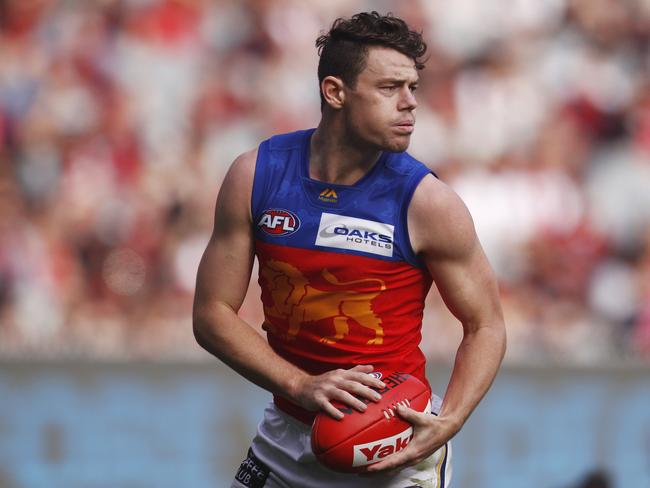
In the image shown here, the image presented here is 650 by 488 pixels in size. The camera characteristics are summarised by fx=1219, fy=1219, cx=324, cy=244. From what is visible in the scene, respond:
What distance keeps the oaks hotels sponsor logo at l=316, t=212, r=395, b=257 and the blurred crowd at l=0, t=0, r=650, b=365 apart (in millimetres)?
3813

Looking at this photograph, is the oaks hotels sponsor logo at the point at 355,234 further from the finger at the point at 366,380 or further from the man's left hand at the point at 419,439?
the man's left hand at the point at 419,439

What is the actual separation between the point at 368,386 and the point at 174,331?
4.54 meters

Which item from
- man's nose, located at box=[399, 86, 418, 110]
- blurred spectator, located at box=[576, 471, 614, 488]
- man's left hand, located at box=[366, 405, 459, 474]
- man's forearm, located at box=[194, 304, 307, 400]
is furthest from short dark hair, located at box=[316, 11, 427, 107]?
blurred spectator, located at box=[576, 471, 614, 488]

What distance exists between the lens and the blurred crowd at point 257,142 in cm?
896

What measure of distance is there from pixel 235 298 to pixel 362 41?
1058 millimetres

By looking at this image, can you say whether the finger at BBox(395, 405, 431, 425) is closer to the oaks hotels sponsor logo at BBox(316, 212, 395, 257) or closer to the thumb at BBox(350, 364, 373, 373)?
the thumb at BBox(350, 364, 373, 373)

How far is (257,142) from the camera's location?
10031 mm

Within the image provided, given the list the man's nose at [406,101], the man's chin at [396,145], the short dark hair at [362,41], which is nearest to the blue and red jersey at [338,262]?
the man's chin at [396,145]

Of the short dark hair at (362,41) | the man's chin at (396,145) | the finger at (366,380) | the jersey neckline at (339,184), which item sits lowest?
the finger at (366,380)

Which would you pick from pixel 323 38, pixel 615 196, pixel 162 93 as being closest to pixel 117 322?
pixel 162 93

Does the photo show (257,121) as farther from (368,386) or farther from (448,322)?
(368,386)

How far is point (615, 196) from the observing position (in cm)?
954

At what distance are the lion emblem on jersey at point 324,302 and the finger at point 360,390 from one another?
0.29 metres

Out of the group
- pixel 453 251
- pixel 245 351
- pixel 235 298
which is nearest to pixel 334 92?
pixel 453 251
